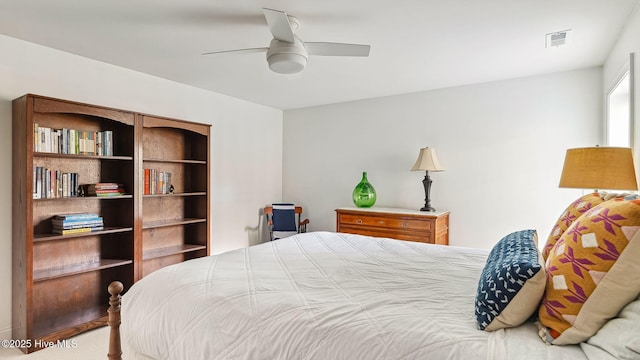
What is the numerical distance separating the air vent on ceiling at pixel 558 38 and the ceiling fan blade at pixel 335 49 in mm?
1508

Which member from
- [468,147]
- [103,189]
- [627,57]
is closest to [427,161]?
[468,147]

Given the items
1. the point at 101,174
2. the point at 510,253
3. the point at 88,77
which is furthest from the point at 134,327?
the point at 88,77

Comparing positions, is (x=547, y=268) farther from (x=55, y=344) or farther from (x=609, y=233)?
(x=55, y=344)

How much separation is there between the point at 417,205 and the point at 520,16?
249 cm

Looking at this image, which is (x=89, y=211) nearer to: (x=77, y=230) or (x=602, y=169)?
(x=77, y=230)

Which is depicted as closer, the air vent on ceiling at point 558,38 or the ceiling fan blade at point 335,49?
the ceiling fan blade at point 335,49

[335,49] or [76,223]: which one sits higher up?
[335,49]

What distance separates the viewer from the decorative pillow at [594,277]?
1.01m

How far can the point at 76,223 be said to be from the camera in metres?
2.88

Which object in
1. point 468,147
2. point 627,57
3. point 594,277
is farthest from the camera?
point 468,147

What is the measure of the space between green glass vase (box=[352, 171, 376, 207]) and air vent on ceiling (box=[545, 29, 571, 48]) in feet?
7.69

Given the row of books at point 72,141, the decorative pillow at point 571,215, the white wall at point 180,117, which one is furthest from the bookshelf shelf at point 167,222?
the decorative pillow at point 571,215

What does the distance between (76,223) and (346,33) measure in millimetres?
2636

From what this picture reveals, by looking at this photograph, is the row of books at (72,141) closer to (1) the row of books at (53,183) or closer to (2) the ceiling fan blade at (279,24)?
(1) the row of books at (53,183)
